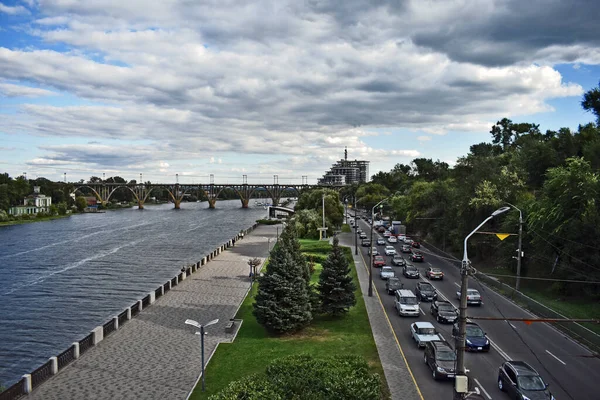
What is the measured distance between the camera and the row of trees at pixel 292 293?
94.3ft

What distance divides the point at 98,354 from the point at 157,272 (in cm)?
3366

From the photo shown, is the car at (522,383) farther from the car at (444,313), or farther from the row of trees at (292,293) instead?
the row of trees at (292,293)

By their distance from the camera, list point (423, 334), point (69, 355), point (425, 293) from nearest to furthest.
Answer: point (69, 355) < point (423, 334) < point (425, 293)

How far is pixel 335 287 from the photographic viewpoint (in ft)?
105

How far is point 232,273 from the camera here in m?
51.7

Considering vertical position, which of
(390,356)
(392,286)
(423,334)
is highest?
(392,286)

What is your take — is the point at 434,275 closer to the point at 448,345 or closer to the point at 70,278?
the point at 448,345

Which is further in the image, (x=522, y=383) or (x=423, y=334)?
(x=423, y=334)

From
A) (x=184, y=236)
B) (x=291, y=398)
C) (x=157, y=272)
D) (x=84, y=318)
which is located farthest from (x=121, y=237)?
(x=291, y=398)

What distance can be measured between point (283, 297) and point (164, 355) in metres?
7.25

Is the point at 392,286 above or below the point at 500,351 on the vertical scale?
above

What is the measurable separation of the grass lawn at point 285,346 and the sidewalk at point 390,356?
0.36 m

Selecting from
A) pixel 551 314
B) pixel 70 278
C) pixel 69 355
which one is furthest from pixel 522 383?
pixel 70 278

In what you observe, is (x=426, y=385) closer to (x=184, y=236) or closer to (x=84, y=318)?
(x=84, y=318)
